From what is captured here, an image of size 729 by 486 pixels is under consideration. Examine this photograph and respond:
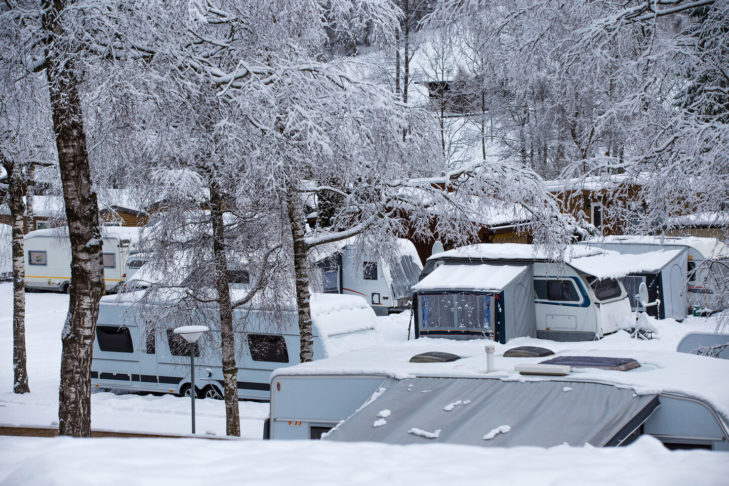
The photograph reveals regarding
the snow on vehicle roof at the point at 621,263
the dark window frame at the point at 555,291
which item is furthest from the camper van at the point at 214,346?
the snow on vehicle roof at the point at 621,263

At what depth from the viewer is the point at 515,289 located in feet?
58.0

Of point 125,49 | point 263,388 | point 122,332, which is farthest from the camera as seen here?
point 122,332

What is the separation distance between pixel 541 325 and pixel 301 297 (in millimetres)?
8943

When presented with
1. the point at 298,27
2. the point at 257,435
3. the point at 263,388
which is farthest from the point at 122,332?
the point at 298,27

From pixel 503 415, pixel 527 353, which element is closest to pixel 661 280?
pixel 527 353

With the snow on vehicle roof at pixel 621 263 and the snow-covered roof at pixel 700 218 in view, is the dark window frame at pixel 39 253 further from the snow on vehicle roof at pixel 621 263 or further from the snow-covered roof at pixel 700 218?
the snow-covered roof at pixel 700 218

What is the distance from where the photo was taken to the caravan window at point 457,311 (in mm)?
17359

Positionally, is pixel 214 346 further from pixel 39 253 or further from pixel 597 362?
pixel 39 253

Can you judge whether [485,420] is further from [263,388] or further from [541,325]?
[541,325]

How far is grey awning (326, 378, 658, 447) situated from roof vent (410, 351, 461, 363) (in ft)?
2.93

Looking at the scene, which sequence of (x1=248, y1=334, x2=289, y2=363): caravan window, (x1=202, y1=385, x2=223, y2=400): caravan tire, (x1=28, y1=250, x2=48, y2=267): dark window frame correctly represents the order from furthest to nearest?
(x1=28, y1=250, x2=48, y2=267): dark window frame
(x1=202, y1=385, x2=223, y2=400): caravan tire
(x1=248, y1=334, x2=289, y2=363): caravan window

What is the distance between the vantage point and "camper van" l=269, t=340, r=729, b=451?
523 cm

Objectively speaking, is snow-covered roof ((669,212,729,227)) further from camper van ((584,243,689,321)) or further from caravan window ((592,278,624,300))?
camper van ((584,243,689,321))

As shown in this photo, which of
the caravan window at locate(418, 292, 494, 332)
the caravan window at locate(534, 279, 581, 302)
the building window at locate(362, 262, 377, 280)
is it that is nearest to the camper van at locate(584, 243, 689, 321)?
the caravan window at locate(534, 279, 581, 302)
